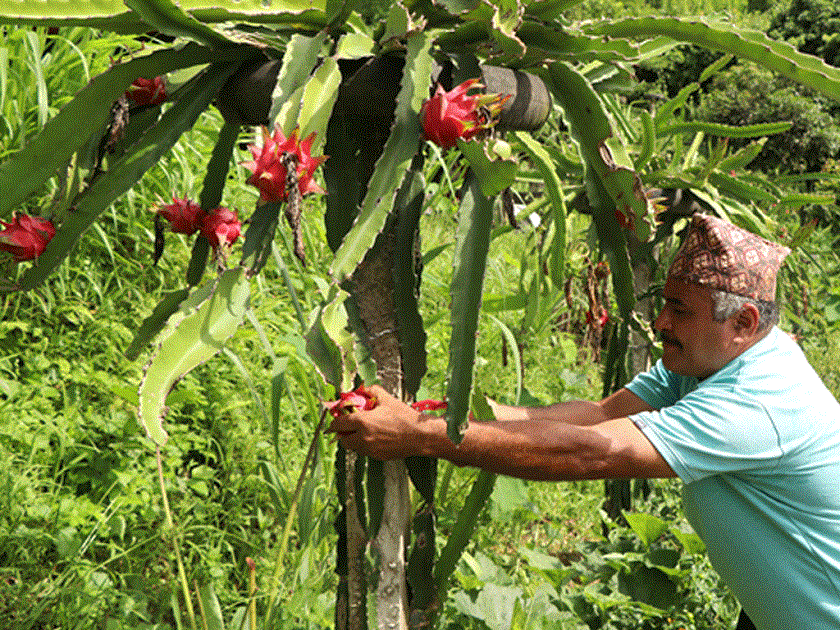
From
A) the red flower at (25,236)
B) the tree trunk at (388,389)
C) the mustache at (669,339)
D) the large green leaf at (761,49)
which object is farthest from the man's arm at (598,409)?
the red flower at (25,236)

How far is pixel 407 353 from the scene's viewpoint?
1355 mm

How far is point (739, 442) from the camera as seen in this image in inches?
68.1

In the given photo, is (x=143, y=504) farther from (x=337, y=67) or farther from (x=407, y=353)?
(x=337, y=67)

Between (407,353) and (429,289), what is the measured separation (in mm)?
2637

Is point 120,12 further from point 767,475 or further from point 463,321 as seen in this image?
point 767,475

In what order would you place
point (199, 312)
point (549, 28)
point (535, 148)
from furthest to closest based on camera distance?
point (535, 148), point (549, 28), point (199, 312)

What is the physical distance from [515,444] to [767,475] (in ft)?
2.16

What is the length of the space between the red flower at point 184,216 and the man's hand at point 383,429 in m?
0.41

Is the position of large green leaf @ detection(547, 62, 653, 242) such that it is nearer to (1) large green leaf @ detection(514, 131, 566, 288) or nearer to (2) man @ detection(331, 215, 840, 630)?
(1) large green leaf @ detection(514, 131, 566, 288)

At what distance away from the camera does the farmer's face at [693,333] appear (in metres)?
1.87

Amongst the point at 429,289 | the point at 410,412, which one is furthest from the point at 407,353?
the point at 429,289

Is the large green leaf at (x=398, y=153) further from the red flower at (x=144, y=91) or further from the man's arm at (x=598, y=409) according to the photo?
the man's arm at (x=598, y=409)

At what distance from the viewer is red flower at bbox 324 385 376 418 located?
1184 millimetres

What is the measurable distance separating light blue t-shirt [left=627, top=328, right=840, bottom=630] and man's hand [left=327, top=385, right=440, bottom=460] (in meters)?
0.64
